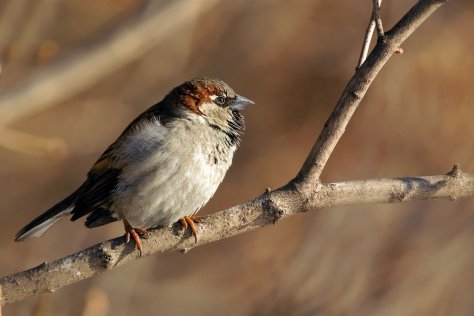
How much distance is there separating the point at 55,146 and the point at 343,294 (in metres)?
2.19

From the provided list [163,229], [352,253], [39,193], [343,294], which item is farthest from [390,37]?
[39,193]

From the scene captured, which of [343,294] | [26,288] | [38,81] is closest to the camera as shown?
[26,288]

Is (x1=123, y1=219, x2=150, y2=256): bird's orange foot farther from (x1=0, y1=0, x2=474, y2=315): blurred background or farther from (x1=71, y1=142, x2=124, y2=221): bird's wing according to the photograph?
(x1=0, y1=0, x2=474, y2=315): blurred background

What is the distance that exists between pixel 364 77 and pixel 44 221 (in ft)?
7.02

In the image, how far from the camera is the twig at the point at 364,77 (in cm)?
361

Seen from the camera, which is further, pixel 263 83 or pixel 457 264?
pixel 263 83

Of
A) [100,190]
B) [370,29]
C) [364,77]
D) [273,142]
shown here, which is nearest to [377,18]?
[370,29]

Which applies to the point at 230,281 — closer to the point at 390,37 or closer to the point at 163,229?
the point at 163,229

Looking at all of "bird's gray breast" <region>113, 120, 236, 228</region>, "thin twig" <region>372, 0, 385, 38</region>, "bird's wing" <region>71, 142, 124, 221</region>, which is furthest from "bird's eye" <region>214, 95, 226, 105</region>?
"thin twig" <region>372, 0, 385, 38</region>

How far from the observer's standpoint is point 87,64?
4.05m

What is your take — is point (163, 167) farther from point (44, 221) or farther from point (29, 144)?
point (29, 144)

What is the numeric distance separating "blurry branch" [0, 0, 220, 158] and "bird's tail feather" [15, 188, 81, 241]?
0.79 m

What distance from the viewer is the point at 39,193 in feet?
28.6

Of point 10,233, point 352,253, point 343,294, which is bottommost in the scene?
point 343,294
